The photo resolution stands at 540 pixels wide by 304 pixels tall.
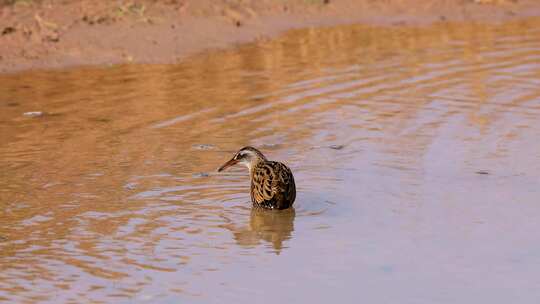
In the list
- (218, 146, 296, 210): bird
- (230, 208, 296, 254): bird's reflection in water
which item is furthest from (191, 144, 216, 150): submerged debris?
(230, 208, 296, 254): bird's reflection in water

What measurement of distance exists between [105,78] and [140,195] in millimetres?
5271

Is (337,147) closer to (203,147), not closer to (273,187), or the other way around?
(203,147)

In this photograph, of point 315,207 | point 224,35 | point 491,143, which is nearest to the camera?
point 315,207

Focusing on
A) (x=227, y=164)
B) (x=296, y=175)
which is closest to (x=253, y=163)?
(x=227, y=164)

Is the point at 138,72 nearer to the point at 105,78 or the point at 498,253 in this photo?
the point at 105,78

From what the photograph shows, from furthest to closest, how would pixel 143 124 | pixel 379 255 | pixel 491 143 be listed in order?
1. pixel 143 124
2. pixel 491 143
3. pixel 379 255

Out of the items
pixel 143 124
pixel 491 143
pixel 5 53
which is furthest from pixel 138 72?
pixel 491 143

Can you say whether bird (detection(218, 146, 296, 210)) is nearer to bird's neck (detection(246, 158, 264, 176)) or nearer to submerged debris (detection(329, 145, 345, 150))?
bird's neck (detection(246, 158, 264, 176))

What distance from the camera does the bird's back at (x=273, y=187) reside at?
920 centimetres

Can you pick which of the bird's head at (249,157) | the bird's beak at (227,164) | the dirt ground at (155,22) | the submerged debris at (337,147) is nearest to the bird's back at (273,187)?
the bird's head at (249,157)

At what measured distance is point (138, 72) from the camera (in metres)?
15.1

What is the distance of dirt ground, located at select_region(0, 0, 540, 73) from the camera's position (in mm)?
15646

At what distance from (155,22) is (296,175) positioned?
7149 mm

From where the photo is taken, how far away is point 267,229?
8.97 meters
